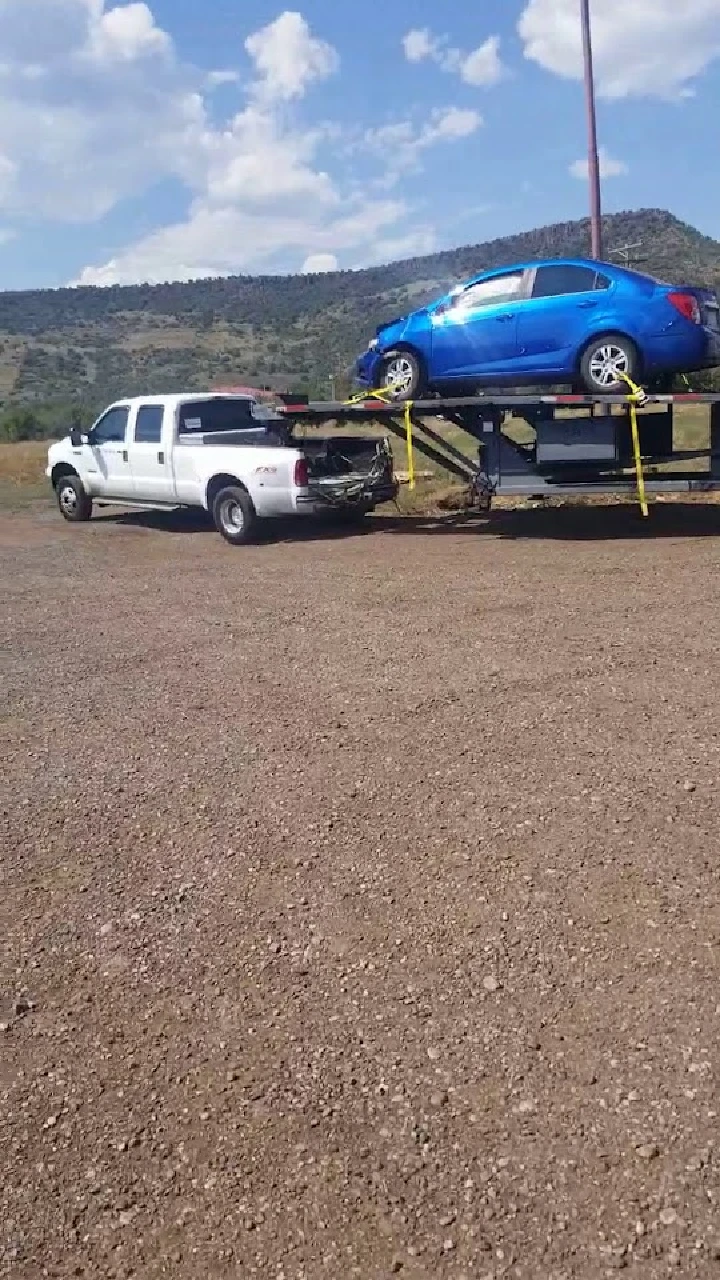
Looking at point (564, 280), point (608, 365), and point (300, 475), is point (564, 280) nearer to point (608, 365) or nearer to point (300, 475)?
point (608, 365)

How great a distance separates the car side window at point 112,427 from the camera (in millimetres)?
14180

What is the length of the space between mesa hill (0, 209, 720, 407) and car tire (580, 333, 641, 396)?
32976 millimetres

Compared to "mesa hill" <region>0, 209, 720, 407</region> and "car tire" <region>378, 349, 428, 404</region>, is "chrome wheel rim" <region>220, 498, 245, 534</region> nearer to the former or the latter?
"car tire" <region>378, 349, 428, 404</region>

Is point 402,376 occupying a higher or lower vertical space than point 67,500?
higher

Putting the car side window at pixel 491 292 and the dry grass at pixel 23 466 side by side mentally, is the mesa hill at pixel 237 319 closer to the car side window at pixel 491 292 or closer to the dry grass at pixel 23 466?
the dry grass at pixel 23 466

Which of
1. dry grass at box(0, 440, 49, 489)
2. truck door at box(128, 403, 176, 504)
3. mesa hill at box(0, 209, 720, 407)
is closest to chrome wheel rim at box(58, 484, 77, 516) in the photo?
truck door at box(128, 403, 176, 504)

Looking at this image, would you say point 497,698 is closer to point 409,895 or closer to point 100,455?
point 409,895

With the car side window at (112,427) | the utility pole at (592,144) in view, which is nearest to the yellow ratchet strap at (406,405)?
the car side window at (112,427)

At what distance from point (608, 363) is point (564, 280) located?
3.01 feet

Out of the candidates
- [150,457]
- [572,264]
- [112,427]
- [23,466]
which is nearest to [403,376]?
[572,264]

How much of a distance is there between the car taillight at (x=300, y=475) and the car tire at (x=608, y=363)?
3.07 metres

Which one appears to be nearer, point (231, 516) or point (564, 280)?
point (564, 280)

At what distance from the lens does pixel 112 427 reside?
14383mm

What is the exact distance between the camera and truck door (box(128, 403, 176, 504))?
1351 cm
